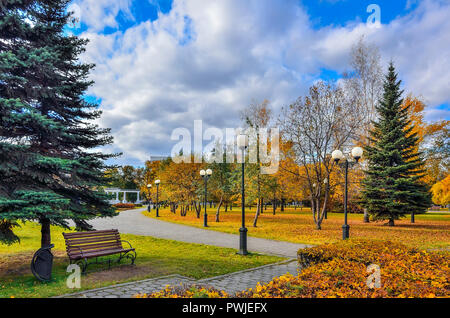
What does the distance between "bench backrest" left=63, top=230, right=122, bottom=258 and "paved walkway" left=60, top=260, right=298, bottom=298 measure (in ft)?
5.47

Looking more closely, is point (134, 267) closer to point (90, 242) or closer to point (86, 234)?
point (90, 242)

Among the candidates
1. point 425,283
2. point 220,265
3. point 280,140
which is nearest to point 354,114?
point 280,140

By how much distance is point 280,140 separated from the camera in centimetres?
1939

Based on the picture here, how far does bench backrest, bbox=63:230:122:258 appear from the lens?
20.9 feet

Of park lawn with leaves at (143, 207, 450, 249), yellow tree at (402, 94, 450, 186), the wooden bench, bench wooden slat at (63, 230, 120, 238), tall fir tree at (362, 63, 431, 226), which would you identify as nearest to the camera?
the wooden bench

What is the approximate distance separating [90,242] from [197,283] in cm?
293

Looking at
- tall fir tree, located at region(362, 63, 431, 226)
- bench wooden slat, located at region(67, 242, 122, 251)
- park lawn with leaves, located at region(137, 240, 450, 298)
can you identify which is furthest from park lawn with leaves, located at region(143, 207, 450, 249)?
bench wooden slat, located at region(67, 242, 122, 251)

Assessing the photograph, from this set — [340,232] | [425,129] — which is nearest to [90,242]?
[340,232]

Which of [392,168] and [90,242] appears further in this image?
[392,168]

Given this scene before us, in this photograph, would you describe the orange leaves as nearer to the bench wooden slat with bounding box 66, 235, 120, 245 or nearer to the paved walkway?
the paved walkway

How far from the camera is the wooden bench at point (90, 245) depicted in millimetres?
6312

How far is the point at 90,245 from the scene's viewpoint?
6.77m

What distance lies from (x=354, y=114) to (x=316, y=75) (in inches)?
149
